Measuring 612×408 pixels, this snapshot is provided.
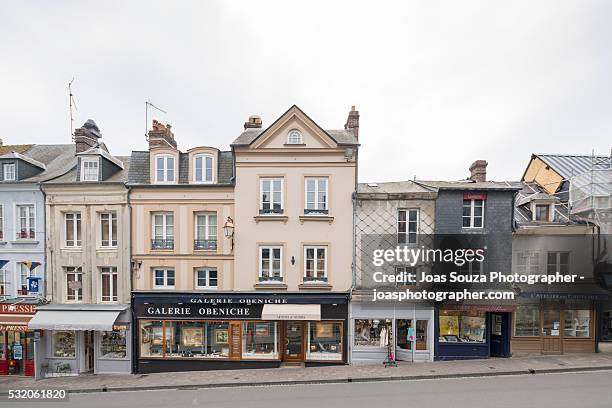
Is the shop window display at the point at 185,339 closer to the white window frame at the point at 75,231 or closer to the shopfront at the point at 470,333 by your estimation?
the white window frame at the point at 75,231

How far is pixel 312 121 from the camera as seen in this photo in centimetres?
1488

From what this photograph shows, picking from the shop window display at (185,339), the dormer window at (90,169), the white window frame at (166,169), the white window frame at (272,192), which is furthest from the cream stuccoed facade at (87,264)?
the white window frame at (272,192)

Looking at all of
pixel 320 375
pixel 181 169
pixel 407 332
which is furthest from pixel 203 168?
pixel 407 332

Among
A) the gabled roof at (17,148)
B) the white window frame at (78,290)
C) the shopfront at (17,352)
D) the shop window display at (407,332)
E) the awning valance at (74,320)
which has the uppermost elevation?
the gabled roof at (17,148)

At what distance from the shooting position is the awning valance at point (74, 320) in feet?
46.3

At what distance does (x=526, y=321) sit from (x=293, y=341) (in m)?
11.5

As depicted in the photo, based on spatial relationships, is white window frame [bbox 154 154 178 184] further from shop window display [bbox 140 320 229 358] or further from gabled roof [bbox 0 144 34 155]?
gabled roof [bbox 0 144 34 155]

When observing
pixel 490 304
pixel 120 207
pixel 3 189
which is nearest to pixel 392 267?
pixel 490 304

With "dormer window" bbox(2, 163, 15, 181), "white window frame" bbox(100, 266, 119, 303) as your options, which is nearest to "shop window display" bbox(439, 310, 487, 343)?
"white window frame" bbox(100, 266, 119, 303)

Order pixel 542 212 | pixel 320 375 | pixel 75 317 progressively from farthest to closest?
pixel 542 212
pixel 75 317
pixel 320 375

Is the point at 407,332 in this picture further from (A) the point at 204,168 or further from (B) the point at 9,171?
(B) the point at 9,171

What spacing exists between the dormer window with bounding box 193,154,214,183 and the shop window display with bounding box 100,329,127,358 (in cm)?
817

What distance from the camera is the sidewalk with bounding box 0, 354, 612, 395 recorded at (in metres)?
13.2

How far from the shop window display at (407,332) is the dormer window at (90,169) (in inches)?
643
